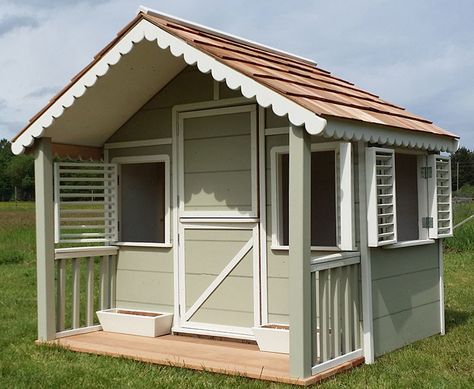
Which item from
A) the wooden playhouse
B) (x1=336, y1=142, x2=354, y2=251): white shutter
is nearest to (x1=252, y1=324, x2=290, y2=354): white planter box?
the wooden playhouse

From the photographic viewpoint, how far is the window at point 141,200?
793cm

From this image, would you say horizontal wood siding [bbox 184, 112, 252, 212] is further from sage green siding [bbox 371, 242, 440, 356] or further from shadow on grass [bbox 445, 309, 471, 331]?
shadow on grass [bbox 445, 309, 471, 331]

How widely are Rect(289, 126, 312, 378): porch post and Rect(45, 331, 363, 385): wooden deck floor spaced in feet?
0.64

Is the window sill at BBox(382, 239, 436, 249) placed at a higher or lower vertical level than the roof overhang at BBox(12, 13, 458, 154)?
lower

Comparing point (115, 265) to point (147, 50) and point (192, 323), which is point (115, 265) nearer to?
point (192, 323)

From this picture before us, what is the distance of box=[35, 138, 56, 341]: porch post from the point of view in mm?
6902

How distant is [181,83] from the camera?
727 cm

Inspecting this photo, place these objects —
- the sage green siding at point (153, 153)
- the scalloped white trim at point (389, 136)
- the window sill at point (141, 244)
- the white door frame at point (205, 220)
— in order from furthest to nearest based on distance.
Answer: the window sill at point (141, 244) < the sage green siding at point (153, 153) < the white door frame at point (205, 220) < the scalloped white trim at point (389, 136)

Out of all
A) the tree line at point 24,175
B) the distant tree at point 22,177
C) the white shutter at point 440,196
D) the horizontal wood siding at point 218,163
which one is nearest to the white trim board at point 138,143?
the horizontal wood siding at point 218,163

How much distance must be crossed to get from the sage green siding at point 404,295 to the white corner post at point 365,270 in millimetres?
123

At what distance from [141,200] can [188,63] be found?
2863mm

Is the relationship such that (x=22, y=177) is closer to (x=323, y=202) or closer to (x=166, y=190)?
(x=323, y=202)

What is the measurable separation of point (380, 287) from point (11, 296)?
6242 millimetres

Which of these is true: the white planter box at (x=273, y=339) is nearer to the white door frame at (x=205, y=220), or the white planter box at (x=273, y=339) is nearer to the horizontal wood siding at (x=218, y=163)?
the white door frame at (x=205, y=220)
